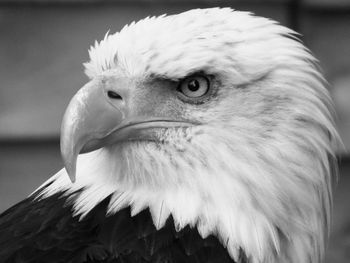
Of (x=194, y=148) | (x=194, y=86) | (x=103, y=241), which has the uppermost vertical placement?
(x=194, y=86)

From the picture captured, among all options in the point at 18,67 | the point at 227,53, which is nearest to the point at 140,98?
the point at 227,53

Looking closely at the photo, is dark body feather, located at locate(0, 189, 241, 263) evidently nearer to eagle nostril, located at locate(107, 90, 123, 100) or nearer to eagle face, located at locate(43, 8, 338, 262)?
eagle face, located at locate(43, 8, 338, 262)

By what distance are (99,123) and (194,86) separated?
255 mm

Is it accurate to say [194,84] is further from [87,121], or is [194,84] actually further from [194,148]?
[87,121]

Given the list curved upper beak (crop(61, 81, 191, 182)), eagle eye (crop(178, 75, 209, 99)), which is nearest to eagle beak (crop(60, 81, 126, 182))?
curved upper beak (crop(61, 81, 191, 182))

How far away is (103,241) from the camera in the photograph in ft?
7.15

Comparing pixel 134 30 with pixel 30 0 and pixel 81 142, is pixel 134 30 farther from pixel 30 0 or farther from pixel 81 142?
pixel 30 0

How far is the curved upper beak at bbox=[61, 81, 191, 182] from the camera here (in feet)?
6.88

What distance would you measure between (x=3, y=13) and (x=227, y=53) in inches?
67.8

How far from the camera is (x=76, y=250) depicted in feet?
7.00

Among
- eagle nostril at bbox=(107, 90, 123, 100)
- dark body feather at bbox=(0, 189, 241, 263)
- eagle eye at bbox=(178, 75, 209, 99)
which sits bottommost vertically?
dark body feather at bbox=(0, 189, 241, 263)

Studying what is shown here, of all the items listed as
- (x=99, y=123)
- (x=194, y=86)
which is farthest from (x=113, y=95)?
(x=194, y=86)

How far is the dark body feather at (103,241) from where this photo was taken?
2.14 metres

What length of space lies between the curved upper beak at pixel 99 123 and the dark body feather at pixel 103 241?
0.16m
